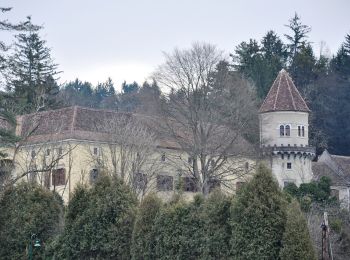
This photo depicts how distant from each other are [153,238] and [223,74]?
91.1 feet

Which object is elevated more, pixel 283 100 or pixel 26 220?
pixel 283 100

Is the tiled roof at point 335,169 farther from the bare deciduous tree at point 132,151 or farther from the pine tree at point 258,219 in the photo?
the pine tree at point 258,219

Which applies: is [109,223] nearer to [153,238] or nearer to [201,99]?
[153,238]

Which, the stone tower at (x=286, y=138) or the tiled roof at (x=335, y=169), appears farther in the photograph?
the tiled roof at (x=335, y=169)

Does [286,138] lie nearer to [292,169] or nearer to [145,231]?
[292,169]

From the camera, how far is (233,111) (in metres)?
59.7

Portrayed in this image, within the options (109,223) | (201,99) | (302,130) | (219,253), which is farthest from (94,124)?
(219,253)

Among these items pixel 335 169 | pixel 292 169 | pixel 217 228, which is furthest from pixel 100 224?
pixel 335 169

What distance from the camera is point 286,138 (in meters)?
67.3

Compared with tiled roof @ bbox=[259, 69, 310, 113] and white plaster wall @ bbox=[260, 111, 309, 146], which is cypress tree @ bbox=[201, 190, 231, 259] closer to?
white plaster wall @ bbox=[260, 111, 309, 146]

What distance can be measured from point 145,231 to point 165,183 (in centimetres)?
2732

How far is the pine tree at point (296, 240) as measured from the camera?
27703 mm

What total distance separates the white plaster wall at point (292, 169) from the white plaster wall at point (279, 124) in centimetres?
120

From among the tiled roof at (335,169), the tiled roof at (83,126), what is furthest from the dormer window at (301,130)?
the tiled roof at (83,126)
